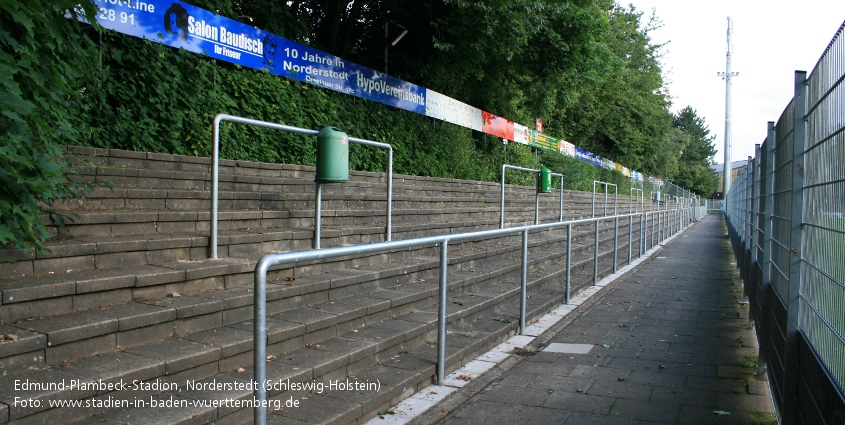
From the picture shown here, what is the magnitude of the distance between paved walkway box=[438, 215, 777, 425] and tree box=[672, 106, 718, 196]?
71076 mm

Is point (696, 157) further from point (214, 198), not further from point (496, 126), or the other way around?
point (214, 198)

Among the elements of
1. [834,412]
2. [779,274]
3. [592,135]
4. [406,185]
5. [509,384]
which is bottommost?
[509,384]

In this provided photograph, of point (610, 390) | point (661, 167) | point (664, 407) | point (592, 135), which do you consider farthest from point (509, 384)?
point (661, 167)

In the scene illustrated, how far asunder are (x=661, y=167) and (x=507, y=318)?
47.3 meters

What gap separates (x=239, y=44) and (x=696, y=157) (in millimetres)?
91531

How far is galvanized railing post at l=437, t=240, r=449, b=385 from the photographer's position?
13.7 feet

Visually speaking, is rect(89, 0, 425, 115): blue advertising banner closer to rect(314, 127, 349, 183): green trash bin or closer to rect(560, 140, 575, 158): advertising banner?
rect(314, 127, 349, 183): green trash bin

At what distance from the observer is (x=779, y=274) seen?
3695 mm

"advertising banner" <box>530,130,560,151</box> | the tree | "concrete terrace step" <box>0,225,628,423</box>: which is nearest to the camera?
"concrete terrace step" <box>0,225,628,423</box>

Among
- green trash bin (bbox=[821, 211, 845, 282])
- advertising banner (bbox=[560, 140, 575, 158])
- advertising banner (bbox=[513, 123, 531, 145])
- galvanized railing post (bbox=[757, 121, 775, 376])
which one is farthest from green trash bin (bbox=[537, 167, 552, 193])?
advertising banner (bbox=[560, 140, 575, 158])

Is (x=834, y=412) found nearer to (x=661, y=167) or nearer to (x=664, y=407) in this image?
(x=664, y=407)

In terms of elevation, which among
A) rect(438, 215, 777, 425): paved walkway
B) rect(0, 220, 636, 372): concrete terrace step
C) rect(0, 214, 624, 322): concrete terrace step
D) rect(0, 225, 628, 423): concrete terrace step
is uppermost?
rect(0, 214, 624, 322): concrete terrace step

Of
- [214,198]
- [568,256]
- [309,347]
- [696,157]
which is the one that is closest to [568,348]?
[568,256]

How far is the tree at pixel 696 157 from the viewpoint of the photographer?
271 ft
